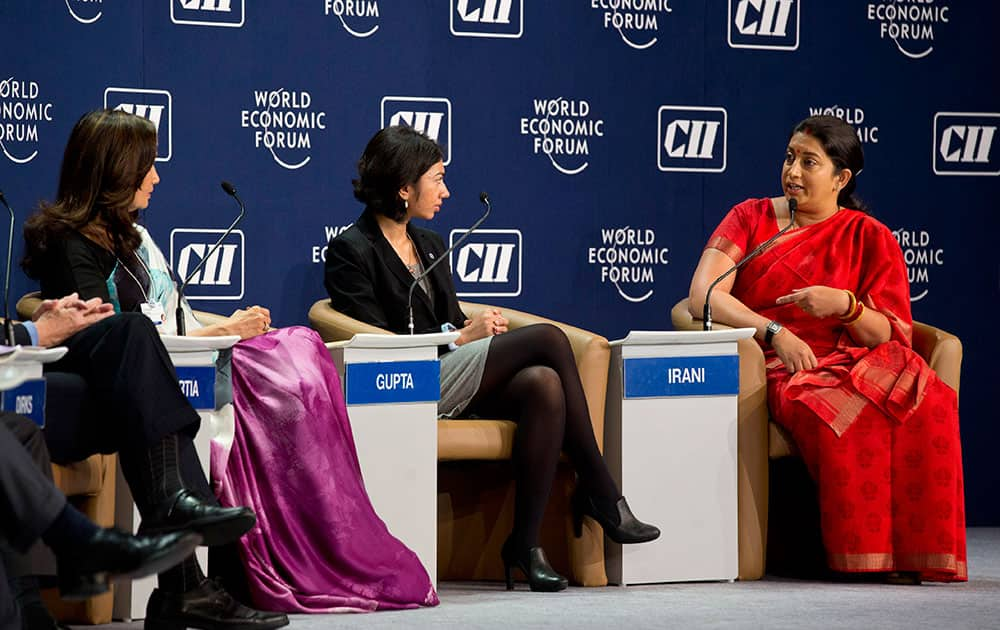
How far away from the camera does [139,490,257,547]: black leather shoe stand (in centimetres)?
298

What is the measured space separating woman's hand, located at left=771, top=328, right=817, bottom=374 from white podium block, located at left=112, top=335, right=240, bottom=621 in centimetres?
160

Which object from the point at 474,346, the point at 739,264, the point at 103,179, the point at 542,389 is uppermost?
the point at 103,179

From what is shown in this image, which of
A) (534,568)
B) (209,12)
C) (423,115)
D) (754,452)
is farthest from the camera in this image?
(423,115)

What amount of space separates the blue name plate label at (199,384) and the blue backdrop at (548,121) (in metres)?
1.25

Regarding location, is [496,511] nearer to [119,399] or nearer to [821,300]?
[821,300]

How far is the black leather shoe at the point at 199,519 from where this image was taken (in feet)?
9.77

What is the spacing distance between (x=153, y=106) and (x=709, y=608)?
2.32m

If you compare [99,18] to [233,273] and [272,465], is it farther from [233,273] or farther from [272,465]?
[272,465]

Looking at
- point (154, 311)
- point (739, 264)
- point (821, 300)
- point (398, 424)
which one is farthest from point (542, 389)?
point (154, 311)

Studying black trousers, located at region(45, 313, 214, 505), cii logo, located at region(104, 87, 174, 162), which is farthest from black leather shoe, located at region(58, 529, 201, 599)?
cii logo, located at region(104, 87, 174, 162)

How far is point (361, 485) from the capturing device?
3717 mm

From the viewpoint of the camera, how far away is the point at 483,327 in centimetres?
421

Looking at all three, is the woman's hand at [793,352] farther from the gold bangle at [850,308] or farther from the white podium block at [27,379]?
the white podium block at [27,379]

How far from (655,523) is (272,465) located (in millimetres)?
1103
